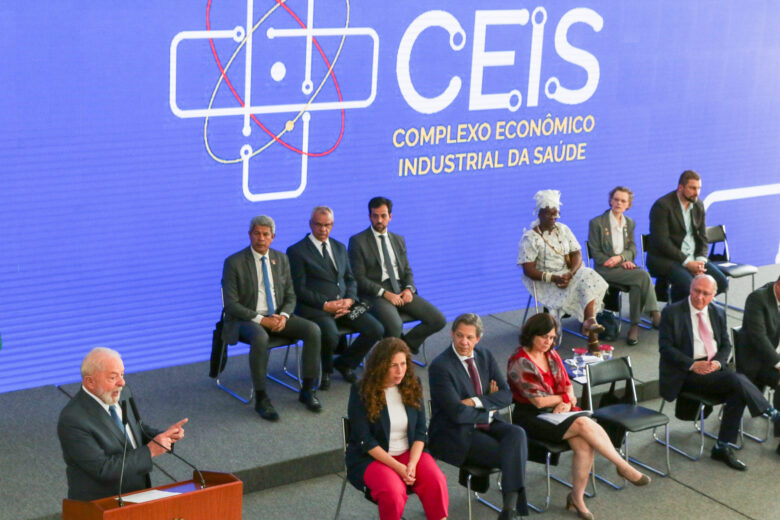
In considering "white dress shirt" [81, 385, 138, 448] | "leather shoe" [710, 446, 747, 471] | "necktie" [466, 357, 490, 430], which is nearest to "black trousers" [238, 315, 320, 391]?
"necktie" [466, 357, 490, 430]

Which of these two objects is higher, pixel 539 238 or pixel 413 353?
pixel 539 238

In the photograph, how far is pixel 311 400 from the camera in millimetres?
6570

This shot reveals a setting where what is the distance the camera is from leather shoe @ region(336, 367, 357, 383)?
280 inches

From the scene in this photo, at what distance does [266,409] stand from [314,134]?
7.11 feet

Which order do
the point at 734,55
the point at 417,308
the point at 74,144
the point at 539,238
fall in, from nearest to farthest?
the point at 74,144 < the point at 417,308 < the point at 539,238 < the point at 734,55

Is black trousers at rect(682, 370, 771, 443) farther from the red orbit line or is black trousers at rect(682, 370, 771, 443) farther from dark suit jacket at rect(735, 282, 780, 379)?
the red orbit line

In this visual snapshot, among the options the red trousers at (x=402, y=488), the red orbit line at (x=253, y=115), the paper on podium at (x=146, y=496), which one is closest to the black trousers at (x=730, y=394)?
the red trousers at (x=402, y=488)

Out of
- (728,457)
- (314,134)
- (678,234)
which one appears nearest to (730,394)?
(728,457)

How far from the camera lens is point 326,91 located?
7.55 m

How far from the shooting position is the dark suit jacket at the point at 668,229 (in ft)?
27.6

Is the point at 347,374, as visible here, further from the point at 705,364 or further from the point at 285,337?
the point at 705,364

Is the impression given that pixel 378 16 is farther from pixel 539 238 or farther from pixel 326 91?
pixel 539 238

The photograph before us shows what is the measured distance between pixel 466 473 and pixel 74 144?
10.6ft

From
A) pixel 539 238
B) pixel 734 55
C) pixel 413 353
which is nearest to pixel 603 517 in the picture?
pixel 413 353
